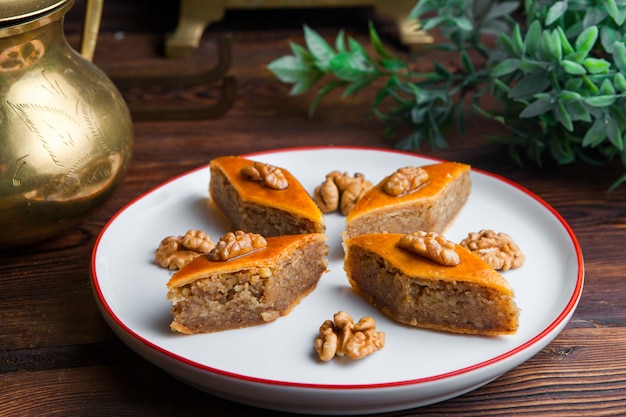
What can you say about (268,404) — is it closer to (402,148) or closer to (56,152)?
(56,152)

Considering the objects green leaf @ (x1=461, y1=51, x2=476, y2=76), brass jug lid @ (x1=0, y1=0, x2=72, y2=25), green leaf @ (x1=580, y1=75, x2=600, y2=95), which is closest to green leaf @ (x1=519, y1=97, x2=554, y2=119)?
green leaf @ (x1=580, y1=75, x2=600, y2=95)

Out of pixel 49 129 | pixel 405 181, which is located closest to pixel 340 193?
pixel 405 181

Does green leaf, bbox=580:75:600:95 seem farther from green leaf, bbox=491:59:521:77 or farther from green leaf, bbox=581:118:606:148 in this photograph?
green leaf, bbox=491:59:521:77

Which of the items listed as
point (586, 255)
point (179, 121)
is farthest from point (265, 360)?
point (179, 121)

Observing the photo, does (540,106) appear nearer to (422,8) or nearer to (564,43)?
(564,43)

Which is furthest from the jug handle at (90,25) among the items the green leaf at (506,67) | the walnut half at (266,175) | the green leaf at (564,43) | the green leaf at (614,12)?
the green leaf at (614,12)

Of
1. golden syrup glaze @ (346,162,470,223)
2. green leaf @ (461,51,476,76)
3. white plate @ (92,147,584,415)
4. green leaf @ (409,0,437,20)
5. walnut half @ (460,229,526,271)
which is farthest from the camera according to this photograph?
green leaf @ (461,51,476,76)
